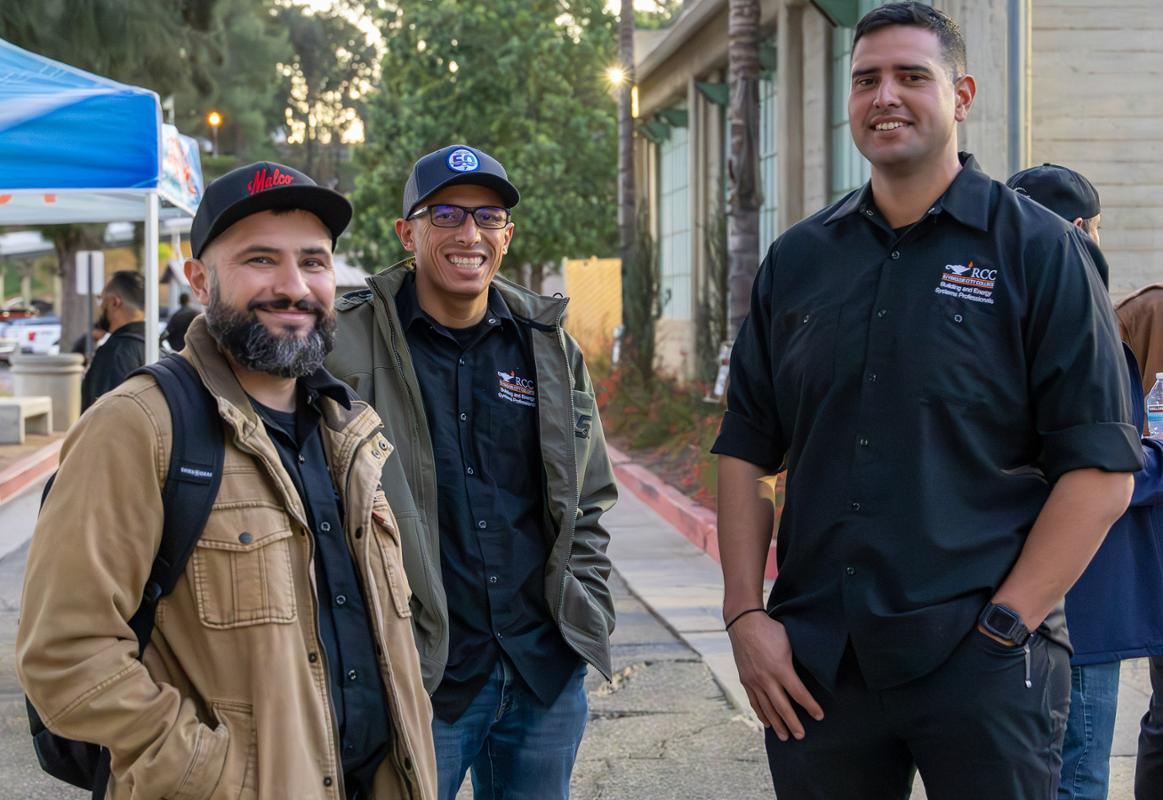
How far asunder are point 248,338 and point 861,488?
3.96 feet

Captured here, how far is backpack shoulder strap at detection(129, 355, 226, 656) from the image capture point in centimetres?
242

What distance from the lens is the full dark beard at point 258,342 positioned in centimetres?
266

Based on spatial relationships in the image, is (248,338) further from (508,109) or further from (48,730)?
(508,109)

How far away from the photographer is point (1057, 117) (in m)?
9.73

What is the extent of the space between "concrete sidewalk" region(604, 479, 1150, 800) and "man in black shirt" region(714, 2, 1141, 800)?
9.13 feet

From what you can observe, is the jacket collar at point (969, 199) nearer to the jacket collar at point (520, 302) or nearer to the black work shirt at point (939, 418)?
the black work shirt at point (939, 418)

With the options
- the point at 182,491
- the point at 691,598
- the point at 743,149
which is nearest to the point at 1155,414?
the point at 182,491

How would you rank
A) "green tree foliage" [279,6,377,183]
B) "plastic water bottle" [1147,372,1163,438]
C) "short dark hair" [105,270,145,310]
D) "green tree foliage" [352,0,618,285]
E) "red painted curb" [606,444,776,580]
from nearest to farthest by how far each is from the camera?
"plastic water bottle" [1147,372,1163,438] < "short dark hair" [105,270,145,310] < "red painted curb" [606,444,776,580] < "green tree foliage" [352,0,618,285] < "green tree foliage" [279,6,377,183]

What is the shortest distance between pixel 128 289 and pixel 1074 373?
741 centimetres

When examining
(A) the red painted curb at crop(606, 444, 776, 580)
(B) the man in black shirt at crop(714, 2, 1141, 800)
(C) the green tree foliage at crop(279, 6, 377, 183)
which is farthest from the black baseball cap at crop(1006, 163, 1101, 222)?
(C) the green tree foliage at crop(279, 6, 377, 183)

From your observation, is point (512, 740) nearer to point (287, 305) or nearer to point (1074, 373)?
point (287, 305)

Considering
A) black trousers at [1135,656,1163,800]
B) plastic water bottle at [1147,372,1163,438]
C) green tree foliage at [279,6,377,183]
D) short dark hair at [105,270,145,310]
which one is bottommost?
black trousers at [1135,656,1163,800]

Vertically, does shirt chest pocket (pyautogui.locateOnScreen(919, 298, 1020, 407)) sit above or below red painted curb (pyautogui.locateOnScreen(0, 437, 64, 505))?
above

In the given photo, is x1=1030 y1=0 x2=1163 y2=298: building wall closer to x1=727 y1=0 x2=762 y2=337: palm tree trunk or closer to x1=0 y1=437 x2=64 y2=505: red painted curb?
x1=727 y1=0 x2=762 y2=337: palm tree trunk
